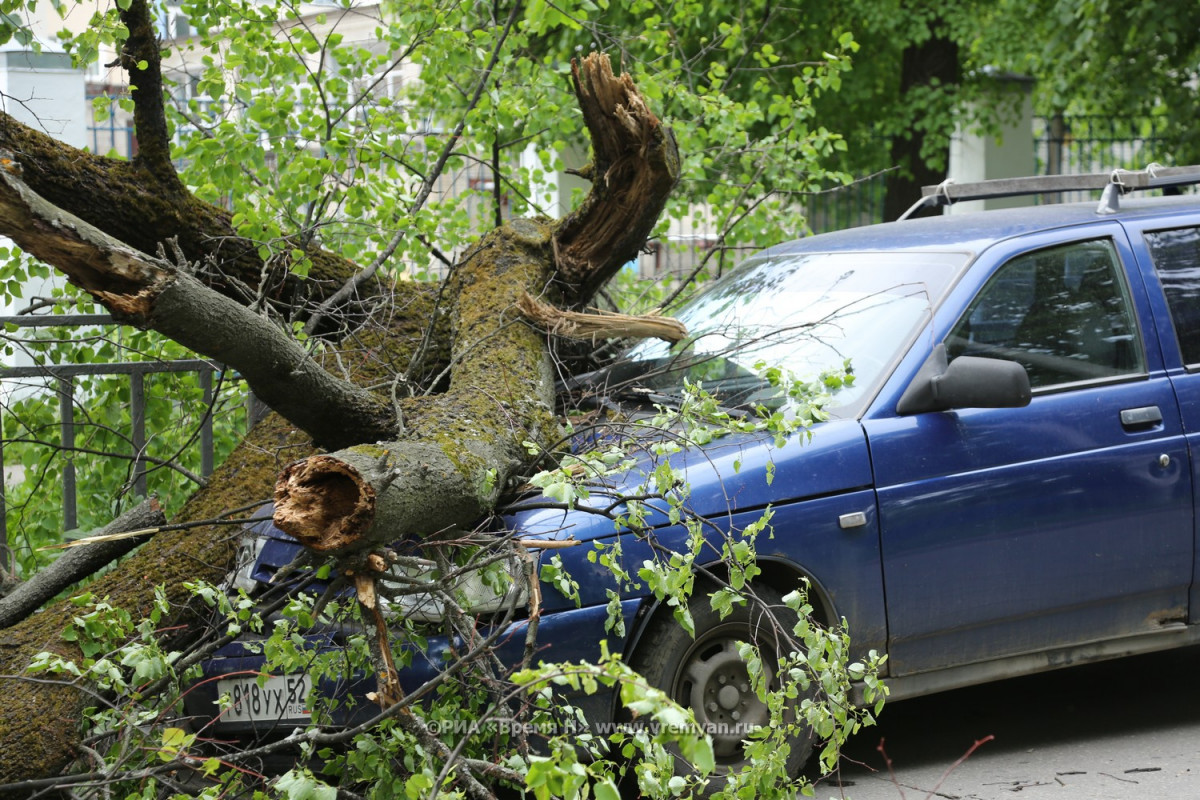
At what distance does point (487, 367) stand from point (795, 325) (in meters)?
1.09

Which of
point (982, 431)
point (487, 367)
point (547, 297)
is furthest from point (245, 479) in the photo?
point (982, 431)

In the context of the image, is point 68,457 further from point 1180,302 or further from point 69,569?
point 1180,302

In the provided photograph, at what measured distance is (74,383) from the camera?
5.49m

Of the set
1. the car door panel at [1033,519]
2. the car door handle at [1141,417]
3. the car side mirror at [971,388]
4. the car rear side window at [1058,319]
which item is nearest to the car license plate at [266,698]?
the car door panel at [1033,519]

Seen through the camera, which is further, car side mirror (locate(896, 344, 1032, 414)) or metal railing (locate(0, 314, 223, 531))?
metal railing (locate(0, 314, 223, 531))

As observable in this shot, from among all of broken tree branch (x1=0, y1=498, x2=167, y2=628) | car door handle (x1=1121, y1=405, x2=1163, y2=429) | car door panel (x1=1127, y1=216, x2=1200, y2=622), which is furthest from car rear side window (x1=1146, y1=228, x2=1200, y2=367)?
broken tree branch (x1=0, y1=498, x2=167, y2=628)

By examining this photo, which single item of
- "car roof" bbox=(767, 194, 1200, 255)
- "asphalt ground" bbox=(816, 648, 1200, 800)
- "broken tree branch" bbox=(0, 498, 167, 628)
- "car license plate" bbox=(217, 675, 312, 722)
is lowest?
"asphalt ground" bbox=(816, 648, 1200, 800)

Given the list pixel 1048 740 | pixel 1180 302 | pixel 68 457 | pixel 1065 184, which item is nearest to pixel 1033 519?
pixel 1048 740

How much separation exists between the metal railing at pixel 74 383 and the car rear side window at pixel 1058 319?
3.08m

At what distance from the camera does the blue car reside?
368cm

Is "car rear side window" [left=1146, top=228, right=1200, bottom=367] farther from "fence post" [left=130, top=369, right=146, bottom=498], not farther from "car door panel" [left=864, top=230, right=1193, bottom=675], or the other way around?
"fence post" [left=130, top=369, right=146, bottom=498]

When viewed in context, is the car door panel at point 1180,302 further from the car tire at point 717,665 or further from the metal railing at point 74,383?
the metal railing at point 74,383

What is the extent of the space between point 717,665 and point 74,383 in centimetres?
328

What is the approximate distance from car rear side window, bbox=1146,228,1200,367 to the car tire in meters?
1.82
